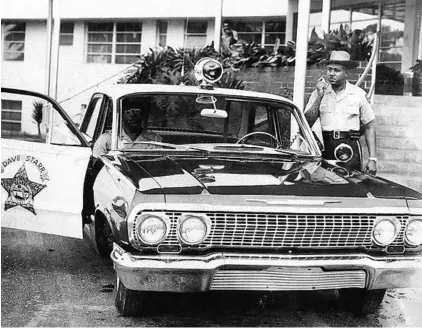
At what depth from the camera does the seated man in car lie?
5.31m

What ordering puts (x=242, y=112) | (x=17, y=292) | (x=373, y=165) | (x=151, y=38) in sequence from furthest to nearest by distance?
(x=151, y=38) → (x=373, y=165) → (x=242, y=112) → (x=17, y=292)

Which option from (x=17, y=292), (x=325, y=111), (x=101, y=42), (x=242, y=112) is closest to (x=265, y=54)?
(x=325, y=111)

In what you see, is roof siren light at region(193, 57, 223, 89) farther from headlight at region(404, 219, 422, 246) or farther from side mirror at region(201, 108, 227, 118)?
headlight at region(404, 219, 422, 246)

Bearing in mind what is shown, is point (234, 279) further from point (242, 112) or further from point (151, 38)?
point (151, 38)

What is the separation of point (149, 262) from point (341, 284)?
3.79 ft

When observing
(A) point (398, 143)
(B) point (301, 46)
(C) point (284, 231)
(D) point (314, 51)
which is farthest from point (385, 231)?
(D) point (314, 51)

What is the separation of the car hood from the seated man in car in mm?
215

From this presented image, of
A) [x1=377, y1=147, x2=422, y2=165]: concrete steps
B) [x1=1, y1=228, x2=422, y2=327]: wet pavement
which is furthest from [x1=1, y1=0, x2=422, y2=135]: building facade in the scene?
[x1=1, y1=228, x2=422, y2=327]: wet pavement

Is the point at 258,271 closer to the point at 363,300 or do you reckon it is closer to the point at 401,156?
the point at 363,300

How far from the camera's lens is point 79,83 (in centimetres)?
2142

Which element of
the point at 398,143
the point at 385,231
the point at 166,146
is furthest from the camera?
the point at 398,143

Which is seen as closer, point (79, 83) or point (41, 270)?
point (41, 270)

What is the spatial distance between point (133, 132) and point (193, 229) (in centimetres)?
149

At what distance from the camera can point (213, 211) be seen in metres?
4.16
